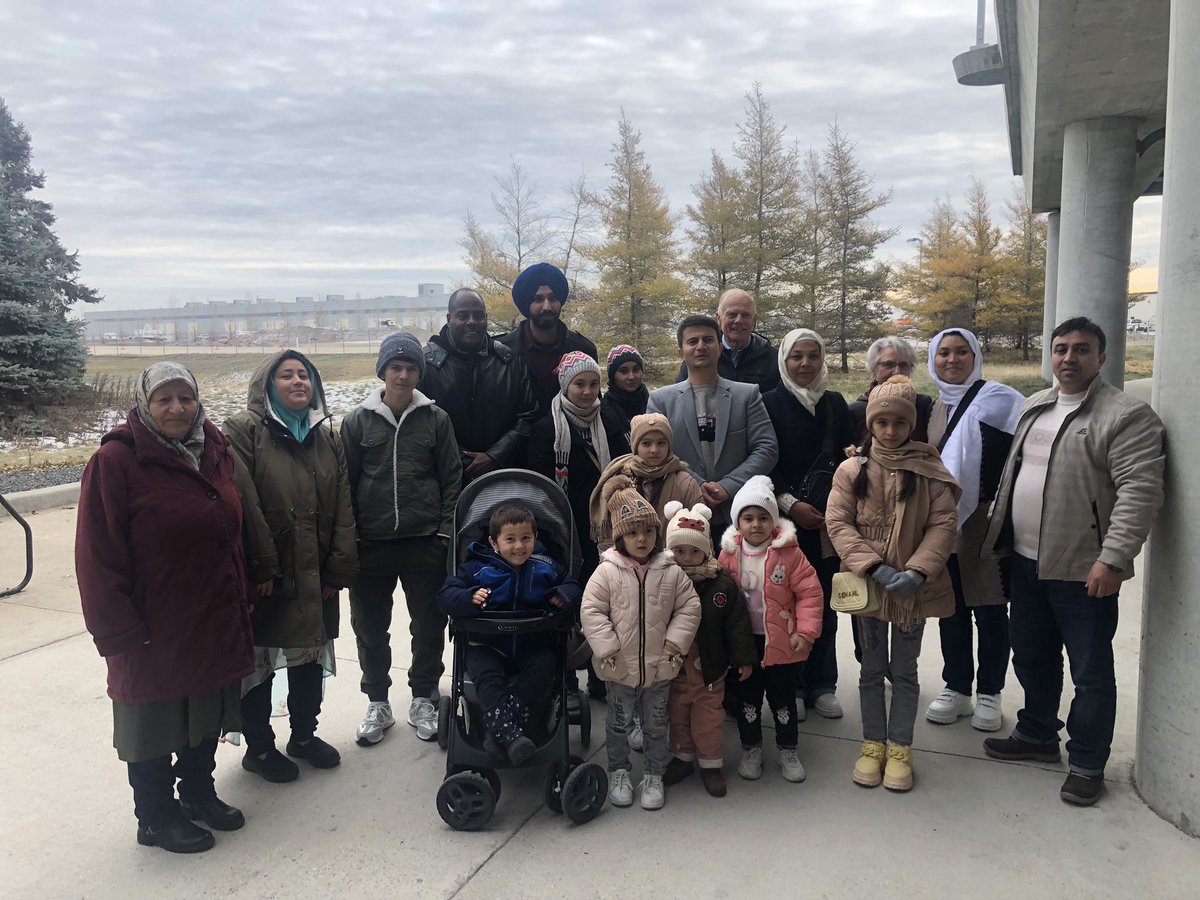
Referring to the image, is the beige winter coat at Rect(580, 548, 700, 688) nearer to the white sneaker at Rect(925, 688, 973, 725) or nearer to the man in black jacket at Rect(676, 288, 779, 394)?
the man in black jacket at Rect(676, 288, 779, 394)

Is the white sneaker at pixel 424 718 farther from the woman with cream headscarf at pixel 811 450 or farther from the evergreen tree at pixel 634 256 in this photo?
the evergreen tree at pixel 634 256

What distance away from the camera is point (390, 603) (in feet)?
13.6

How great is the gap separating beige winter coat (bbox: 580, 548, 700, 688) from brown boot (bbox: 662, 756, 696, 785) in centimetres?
50

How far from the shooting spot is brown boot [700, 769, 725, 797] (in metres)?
3.40

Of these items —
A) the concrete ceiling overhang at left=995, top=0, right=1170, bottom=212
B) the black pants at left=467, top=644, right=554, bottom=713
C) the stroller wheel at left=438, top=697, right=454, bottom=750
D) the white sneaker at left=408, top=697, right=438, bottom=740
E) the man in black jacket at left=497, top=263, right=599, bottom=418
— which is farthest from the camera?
the concrete ceiling overhang at left=995, top=0, right=1170, bottom=212

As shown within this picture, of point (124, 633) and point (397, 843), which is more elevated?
point (124, 633)

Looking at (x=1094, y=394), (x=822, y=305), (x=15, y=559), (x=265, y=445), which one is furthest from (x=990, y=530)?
(x=822, y=305)

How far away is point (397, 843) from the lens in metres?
3.11

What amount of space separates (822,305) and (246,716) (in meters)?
29.5

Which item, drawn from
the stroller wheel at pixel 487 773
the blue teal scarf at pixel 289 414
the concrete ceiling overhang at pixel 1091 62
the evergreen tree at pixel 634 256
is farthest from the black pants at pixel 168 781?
the evergreen tree at pixel 634 256

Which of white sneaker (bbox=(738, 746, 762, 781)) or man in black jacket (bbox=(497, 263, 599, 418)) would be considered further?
man in black jacket (bbox=(497, 263, 599, 418))

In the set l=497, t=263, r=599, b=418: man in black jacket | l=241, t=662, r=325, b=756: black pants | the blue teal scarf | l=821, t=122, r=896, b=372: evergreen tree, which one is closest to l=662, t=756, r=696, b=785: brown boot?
l=241, t=662, r=325, b=756: black pants

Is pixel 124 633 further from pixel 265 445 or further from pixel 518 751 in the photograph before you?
pixel 518 751

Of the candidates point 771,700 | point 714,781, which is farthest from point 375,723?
point 771,700
